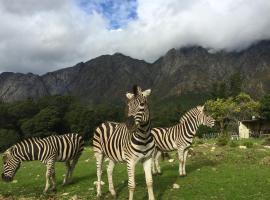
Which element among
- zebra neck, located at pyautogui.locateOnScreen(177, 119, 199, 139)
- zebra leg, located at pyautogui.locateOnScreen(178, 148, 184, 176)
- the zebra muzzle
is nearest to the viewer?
the zebra muzzle

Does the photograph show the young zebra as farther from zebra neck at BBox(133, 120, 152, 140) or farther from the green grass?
zebra neck at BBox(133, 120, 152, 140)

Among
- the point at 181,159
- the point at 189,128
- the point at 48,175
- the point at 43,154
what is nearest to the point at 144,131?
the point at 48,175

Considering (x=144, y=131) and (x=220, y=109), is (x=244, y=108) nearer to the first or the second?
(x=220, y=109)

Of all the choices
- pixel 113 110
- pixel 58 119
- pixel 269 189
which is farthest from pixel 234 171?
pixel 113 110

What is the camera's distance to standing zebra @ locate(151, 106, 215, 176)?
17359 mm

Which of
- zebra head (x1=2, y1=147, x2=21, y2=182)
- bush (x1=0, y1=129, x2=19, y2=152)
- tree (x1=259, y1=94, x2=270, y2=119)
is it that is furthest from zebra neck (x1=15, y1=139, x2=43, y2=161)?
tree (x1=259, y1=94, x2=270, y2=119)

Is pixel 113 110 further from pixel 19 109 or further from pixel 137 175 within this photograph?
pixel 137 175

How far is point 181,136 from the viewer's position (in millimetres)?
17547

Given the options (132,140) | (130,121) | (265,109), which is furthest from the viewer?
(265,109)

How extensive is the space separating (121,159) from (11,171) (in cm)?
552

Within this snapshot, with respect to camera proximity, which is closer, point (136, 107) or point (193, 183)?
point (136, 107)

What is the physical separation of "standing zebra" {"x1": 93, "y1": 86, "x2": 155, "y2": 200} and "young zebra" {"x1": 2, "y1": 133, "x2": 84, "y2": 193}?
246 centimetres

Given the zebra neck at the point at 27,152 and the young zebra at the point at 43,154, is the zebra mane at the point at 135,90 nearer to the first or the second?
the young zebra at the point at 43,154

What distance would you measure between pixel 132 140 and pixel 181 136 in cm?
666
